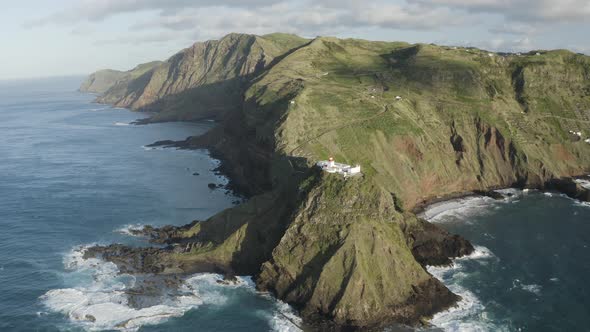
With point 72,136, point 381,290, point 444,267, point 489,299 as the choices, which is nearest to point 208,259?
point 381,290

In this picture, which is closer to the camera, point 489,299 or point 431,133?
point 489,299

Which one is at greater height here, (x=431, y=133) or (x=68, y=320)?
(x=431, y=133)

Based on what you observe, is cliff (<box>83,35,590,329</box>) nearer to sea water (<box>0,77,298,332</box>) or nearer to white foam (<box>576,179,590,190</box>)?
white foam (<box>576,179,590,190</box>)

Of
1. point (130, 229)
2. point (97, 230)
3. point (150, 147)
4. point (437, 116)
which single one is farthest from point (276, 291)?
point (150, 147)

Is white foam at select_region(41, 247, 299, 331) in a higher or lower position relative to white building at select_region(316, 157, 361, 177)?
lower

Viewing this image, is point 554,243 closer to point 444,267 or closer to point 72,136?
point 444,267

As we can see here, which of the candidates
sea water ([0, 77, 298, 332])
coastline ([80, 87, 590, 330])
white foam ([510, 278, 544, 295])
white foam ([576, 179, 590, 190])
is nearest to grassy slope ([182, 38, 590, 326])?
coastline ([80, 87, 590, 330])
